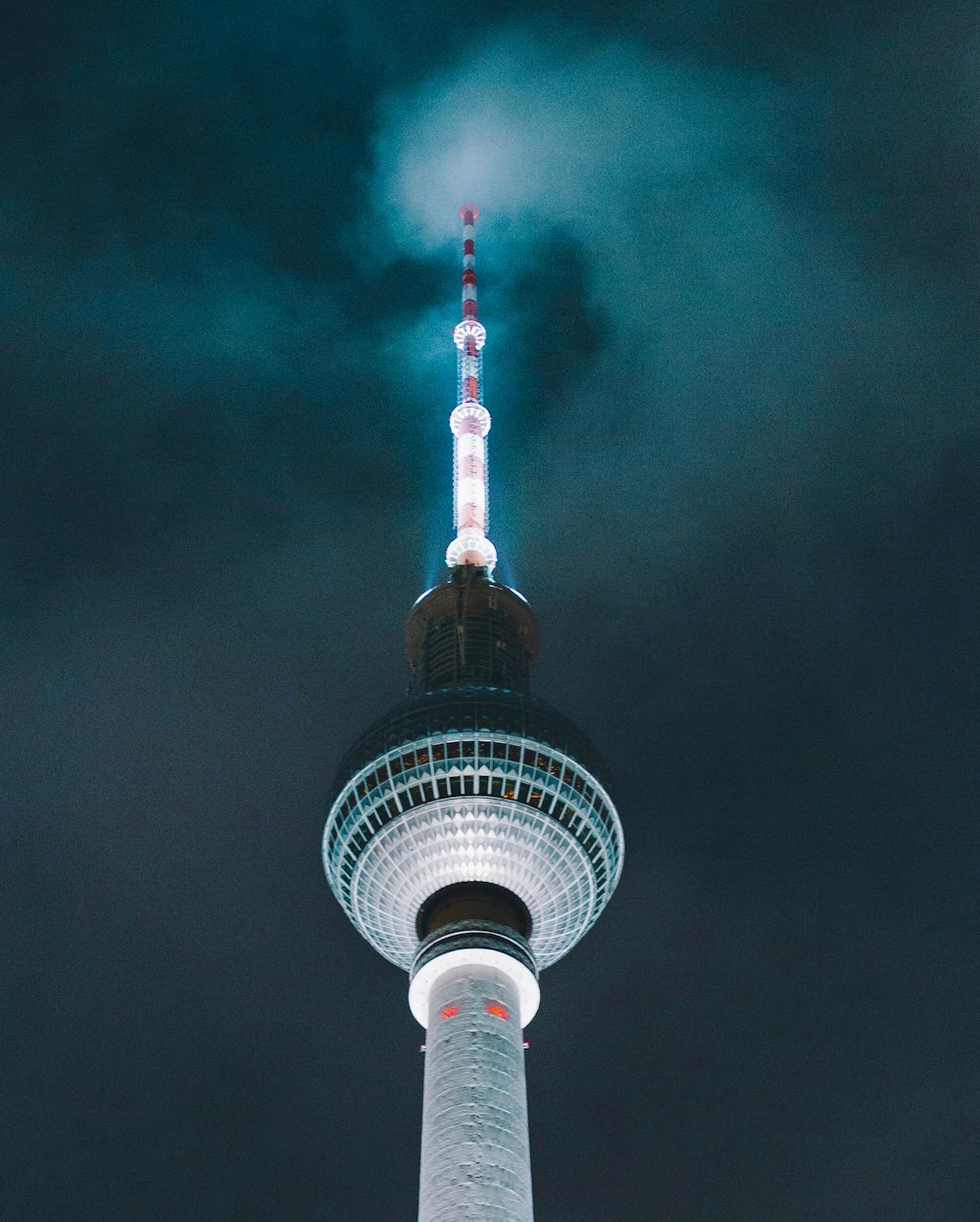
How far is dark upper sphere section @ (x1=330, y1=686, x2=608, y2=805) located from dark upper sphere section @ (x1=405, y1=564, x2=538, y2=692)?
189 inches

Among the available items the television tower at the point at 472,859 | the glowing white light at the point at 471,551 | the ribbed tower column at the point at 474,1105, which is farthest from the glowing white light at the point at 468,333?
the ribbed tower column at the point at 474,1105

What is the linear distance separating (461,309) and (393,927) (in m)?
48.1

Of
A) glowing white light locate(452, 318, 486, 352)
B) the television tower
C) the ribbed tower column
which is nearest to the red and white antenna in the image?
glowing white light locate(452, 318, 486, 352)

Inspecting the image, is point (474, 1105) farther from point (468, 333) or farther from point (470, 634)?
point (468, 333)

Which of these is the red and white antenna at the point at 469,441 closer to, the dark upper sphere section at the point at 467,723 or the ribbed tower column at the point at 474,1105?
the dark upper sphere section at the point at 467,723

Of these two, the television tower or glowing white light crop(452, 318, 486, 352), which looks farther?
glowing white light crop(452, 318, 486, 352)

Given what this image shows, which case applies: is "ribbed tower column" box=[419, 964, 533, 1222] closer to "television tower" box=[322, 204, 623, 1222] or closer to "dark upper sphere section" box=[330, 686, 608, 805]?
"television tower" box=[322, 204, 623, 1222]

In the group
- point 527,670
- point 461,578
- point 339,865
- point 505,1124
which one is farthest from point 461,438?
point 505,1124

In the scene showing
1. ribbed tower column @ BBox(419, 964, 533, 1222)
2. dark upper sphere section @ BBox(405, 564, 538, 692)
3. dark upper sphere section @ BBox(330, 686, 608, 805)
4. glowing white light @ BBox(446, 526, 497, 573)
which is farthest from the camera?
glowing white light @ BBox(446, 526, 497, 573)

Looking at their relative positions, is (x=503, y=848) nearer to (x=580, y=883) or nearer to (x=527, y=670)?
(x=580, y=883)

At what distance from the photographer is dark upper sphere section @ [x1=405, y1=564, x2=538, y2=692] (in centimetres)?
8019

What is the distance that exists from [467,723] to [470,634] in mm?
11722

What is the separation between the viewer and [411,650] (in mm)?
84875

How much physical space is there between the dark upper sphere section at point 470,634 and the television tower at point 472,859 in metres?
1.44
